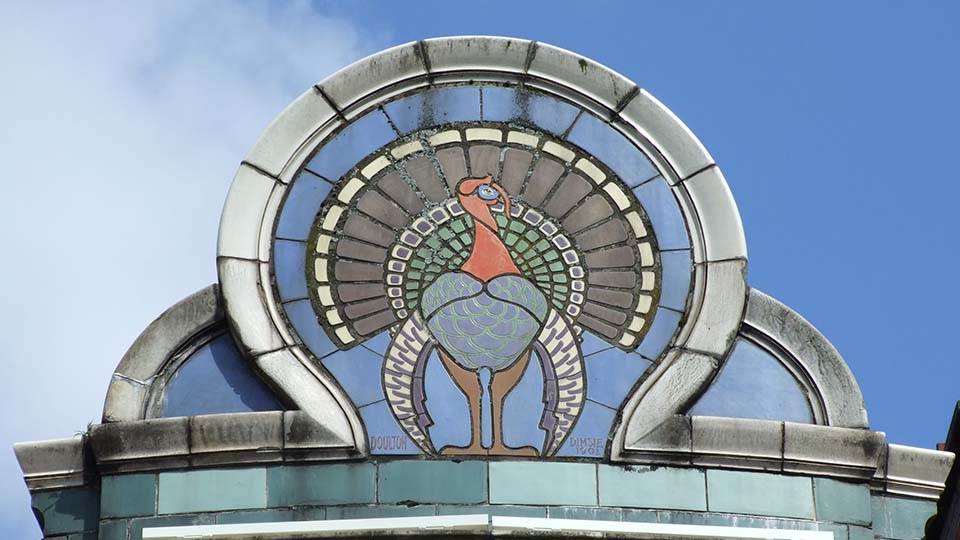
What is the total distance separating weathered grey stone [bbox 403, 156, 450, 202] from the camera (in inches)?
836

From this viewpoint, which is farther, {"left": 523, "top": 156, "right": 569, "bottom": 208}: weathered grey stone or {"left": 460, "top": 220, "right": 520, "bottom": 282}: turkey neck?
{"left": 523, "top": 156, "right": 569, "bottom": 208}: weathered grey stone

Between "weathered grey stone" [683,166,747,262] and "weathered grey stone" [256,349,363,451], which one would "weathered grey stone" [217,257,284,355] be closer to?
"weathered grey stone" [256,349,363,451]

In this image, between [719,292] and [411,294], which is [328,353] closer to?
[411,294]

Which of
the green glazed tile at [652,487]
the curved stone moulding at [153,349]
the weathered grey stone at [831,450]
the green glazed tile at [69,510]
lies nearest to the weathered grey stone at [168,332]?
the curved stone moulding at [153,349]

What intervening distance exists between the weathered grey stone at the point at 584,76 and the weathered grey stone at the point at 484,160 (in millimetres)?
875

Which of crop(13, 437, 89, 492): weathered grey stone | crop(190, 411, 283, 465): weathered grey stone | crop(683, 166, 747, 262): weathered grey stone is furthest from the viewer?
crop(683, 166, 747, 262): weathered grey stone

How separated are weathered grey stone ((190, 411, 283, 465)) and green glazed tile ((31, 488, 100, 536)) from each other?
1.20 meters

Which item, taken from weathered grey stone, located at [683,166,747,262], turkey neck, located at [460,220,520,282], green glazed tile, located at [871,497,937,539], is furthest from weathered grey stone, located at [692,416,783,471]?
turkey neck, located at [460,220,520,282]

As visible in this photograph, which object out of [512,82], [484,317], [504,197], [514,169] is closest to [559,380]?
[484,317]

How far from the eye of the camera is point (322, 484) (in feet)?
65.5

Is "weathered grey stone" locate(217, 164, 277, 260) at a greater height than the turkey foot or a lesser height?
greater

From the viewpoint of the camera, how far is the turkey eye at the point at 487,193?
21250 mm

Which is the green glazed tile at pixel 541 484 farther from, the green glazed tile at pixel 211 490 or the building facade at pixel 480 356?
the green glazed tile at pixel 211 490

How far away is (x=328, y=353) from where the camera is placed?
67.5ft
